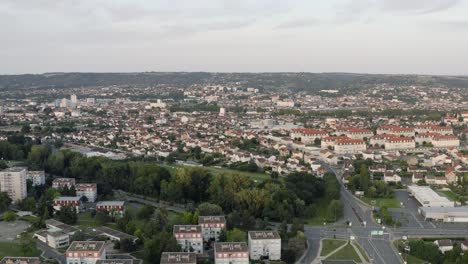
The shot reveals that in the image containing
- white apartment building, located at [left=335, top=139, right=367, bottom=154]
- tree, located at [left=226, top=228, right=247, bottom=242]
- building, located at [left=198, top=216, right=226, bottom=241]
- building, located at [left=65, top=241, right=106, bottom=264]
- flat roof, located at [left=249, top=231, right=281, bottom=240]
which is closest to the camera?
building, located at [left=65, top=241, right=106, bottom=264]

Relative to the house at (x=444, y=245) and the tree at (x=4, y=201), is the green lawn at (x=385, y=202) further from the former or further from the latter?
the tree at (x=4, y=201)

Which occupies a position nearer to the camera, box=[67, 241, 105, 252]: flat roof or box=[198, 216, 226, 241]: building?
box=[67, 241, 105, 252]: flat roof

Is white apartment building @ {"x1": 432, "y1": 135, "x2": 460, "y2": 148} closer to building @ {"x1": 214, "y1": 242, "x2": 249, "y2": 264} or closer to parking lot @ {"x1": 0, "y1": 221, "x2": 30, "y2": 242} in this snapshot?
building @ {"x1": 214, "y1": 242, "x2": 249, "y2": 264}

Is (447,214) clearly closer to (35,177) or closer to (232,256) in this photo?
(232,256)

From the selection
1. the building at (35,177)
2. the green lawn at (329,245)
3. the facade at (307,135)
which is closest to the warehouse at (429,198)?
the green lawn at (329,245)

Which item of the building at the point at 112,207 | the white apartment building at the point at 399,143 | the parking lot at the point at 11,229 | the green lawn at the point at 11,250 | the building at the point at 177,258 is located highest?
the white apartment building at the point at 399,143

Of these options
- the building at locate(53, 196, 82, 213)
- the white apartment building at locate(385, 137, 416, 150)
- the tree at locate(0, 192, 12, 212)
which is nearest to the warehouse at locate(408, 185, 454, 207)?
the white apartment building at locate(385, 137, 416, 150)

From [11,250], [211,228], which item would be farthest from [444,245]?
[11,250]
